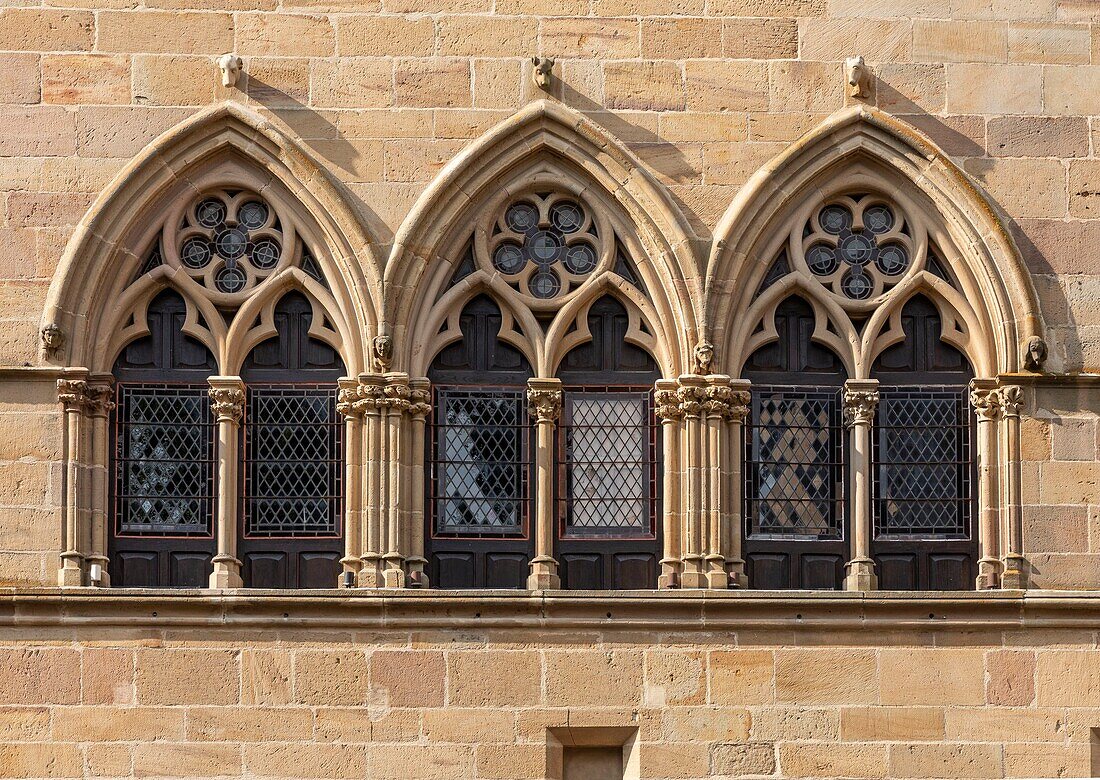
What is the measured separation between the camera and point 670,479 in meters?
15.5

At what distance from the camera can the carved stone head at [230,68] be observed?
1560cm

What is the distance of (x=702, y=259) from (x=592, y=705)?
127 inches

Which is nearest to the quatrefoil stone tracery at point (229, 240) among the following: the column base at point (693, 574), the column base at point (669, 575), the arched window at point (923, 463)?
the column base at point (669, 575)

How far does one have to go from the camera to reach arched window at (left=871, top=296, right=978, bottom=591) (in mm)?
15656

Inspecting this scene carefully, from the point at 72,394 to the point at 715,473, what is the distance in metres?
4.52

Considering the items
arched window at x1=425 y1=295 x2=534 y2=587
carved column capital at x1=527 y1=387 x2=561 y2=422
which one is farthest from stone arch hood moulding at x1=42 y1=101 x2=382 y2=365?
carved column capital at x1=527 y1=387 x2=561 y2=422

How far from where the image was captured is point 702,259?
15625 millimetres

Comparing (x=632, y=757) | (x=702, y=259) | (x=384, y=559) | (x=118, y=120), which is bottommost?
(x=632, y=757)

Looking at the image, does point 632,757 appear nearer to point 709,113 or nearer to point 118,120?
point 709,113

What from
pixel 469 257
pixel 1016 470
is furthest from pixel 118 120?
pixel 1016 470

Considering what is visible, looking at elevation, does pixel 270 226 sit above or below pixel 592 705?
above

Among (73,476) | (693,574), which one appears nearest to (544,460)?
(693,574)

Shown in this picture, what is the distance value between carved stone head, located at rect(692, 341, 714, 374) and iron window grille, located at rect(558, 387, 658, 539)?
47cm

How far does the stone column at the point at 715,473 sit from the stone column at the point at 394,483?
2111 mm
